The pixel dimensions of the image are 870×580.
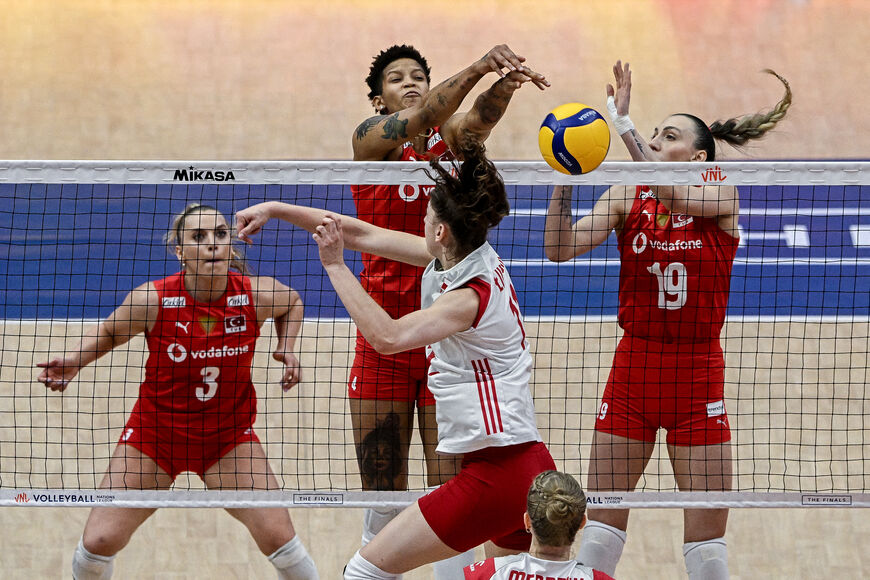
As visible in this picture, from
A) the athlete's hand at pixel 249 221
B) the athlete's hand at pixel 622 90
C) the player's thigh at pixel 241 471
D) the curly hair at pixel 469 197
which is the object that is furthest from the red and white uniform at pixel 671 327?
the athlete's hand at pixel 249 221

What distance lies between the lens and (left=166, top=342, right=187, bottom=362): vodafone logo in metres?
4.78

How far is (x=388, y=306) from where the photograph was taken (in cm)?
464

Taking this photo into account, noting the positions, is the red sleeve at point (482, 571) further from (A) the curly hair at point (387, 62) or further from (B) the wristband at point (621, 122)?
(A) the curly hair at point (387, 62)

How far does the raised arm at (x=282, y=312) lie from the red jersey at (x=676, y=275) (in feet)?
5.16

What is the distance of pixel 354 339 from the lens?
782 centimetres

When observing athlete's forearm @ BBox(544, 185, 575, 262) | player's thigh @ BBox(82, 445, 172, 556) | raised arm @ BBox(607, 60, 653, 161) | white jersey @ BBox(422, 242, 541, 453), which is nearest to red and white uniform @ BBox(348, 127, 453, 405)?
athlete's forearm @ BBox(544, 185, 575, 262)

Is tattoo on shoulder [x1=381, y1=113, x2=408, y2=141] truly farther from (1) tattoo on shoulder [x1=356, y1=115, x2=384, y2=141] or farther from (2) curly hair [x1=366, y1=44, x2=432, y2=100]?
(2) curly hair [x1=366, y1=44, x2=432, y2=100]

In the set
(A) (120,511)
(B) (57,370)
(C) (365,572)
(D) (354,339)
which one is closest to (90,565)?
(A) (120,511)

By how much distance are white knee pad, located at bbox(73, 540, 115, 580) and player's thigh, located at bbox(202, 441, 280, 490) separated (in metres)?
0.56

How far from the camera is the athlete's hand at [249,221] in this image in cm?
381

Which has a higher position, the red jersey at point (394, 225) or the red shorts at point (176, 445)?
the red jersey at point (394, 225)

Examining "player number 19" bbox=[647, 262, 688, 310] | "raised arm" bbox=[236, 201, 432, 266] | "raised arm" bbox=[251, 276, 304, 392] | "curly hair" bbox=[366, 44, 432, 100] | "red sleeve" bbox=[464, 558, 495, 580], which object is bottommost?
"red sleeve" bbox=[464, 558, 495, 580]

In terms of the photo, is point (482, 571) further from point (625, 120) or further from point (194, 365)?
point (625, 120)

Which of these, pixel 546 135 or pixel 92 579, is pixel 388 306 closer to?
pixel 546 135
